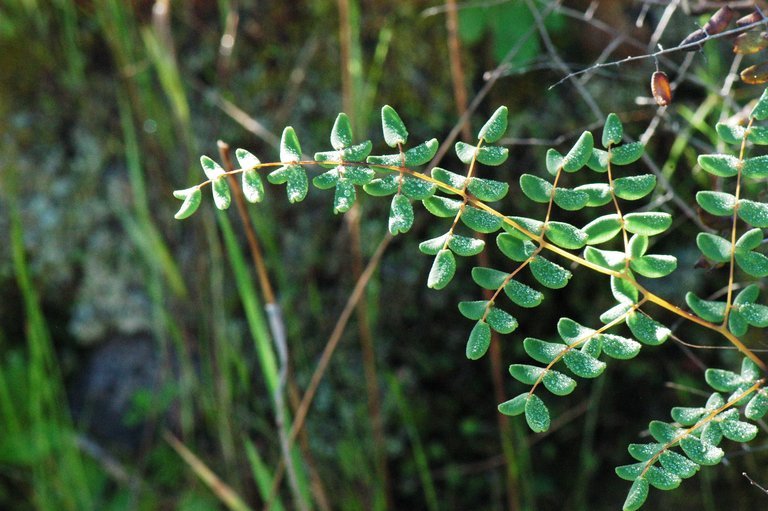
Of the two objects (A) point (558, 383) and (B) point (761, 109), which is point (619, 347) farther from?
(B) point (761, 109)

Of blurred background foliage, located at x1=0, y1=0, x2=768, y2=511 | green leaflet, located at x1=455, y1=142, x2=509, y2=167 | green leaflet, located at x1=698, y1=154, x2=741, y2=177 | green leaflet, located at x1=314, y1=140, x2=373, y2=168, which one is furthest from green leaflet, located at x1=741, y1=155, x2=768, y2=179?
blurred background foliage, located at x1=0, y1=0, x2=768, y2=511

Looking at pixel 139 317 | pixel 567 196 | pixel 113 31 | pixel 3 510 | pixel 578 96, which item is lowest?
pixel 3 510

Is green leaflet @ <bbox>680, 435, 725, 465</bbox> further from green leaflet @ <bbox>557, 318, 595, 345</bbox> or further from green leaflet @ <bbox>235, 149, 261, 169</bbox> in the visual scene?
green leaflet @ <bbox>235, 149, 261, 169</bbox>

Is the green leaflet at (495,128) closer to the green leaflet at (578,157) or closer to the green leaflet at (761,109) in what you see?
the green leaflet at (578,157)

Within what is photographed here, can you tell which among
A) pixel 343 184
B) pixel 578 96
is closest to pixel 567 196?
pixel 343 184

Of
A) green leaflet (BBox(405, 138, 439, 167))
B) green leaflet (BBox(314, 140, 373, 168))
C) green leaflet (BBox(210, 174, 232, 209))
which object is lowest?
green leaflet (BBox(405, 138, 439, 167))

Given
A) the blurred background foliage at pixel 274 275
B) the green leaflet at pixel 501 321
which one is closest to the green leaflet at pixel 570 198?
the green leaflet at pixel 501 321

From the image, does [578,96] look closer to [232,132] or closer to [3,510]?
[232,132]
